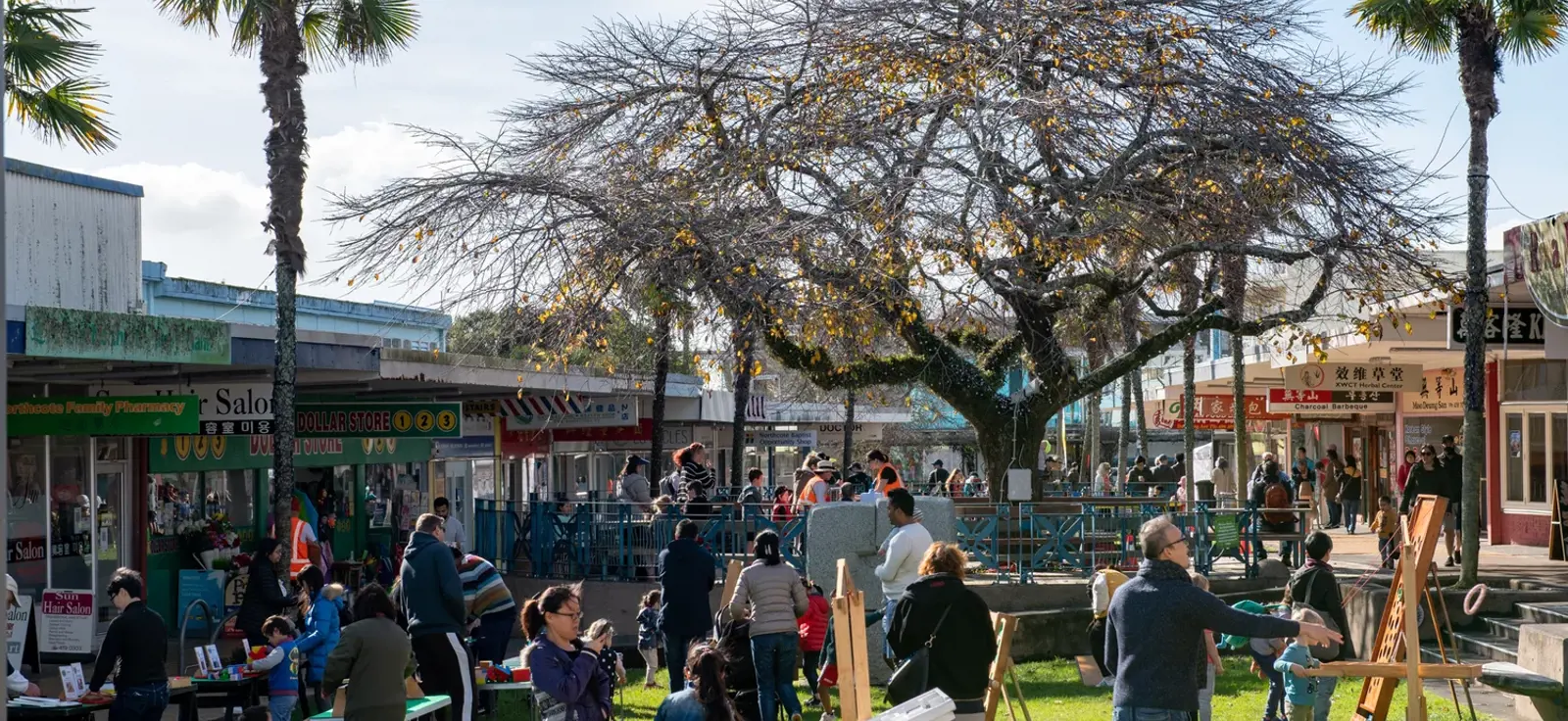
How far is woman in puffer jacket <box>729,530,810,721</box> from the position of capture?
11516 mm

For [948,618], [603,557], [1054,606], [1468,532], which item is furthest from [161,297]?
[948,618]

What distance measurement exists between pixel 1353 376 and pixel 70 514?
22.1 meters

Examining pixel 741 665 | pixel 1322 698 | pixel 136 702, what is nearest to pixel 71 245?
pixel 136 702

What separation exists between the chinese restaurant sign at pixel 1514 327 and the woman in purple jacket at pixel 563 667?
1376 centimetres

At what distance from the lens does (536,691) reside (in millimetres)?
8844

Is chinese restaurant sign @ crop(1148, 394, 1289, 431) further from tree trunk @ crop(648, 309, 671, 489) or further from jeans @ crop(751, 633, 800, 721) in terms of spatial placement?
jeans @ crop(751, 633, 800, 721)

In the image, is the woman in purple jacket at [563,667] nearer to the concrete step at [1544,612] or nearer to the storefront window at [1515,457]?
the concrete step at [1544,612]

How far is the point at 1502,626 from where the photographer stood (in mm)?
15930

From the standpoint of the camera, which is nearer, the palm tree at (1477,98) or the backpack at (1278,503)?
the palm tree at (1477,98)

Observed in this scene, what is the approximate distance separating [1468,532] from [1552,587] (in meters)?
1.00

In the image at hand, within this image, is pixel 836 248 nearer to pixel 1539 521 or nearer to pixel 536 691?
pixel 536 691

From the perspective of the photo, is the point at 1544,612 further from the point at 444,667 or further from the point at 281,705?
the point at 281,705

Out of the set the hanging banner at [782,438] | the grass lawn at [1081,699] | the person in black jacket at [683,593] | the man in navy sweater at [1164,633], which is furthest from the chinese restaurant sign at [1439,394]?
the man in navy sweater at [1164,633]

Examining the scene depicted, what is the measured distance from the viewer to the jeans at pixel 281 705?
40.9ft
